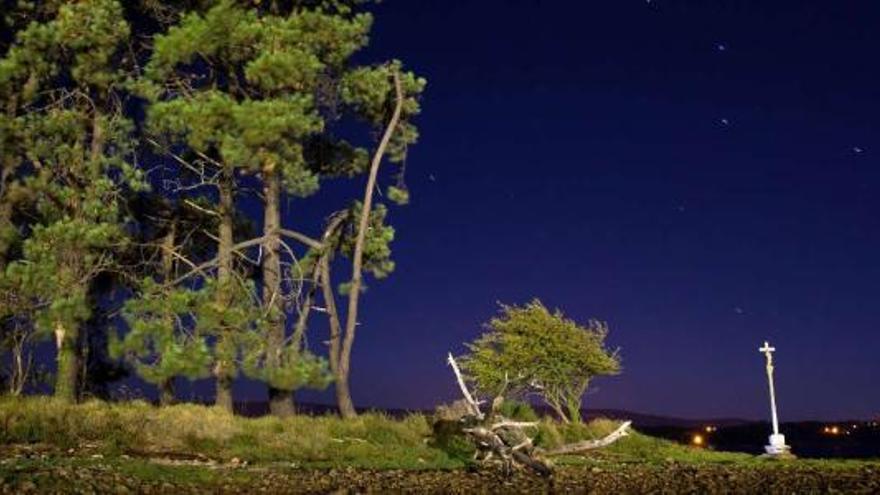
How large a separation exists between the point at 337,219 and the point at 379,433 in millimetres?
10239

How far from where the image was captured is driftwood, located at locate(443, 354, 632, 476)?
19531 mm

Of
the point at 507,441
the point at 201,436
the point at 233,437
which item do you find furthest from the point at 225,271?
the point at 507,441

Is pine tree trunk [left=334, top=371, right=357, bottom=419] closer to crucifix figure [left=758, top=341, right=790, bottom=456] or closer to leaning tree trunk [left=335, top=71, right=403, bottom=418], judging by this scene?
leaning tree trunk [left=335, top=71, right=403, bottom=418]

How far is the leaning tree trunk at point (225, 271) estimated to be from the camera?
29.7m

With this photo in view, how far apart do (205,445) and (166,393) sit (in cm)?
902

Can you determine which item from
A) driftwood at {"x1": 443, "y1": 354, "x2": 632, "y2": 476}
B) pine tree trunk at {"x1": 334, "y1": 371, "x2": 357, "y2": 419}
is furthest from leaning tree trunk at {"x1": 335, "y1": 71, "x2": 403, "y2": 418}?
driftwood at {"x1": 443, "y1": 354, "x2": 632, "y2": 476}

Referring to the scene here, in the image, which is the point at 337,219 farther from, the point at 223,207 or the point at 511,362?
the point at 511,362

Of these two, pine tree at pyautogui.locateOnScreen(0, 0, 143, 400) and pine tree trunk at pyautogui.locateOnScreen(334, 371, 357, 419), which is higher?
pine tree at pyautogui.locateOnScreen(0, 0, 143, 400)

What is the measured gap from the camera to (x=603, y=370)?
46844 mm

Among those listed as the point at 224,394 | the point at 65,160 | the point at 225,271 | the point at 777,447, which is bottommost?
the point at 777,447

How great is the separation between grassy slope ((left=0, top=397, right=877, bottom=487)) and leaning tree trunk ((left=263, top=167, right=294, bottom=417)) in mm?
2815

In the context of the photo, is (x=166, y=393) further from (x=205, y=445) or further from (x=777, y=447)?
(x=777, y=447)

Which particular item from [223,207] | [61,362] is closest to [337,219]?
[223,207]

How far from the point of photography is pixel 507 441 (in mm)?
21094
